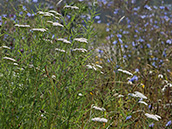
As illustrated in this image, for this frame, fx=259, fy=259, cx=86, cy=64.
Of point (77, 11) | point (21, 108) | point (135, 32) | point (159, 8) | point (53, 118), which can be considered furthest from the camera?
point (159, 8)

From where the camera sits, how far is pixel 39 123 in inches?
70.6

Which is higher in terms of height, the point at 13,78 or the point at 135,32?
the point at 13,78

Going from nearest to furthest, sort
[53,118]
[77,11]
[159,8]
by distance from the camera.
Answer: [53,118] → [77,11] → [159,8]

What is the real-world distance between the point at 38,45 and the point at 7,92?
1.17 feet

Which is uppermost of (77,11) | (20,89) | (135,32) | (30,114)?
(77,11)

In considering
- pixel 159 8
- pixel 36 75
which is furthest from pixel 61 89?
pixel 159 8

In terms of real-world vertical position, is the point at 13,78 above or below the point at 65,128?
above

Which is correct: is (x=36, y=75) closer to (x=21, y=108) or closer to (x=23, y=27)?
(x=21, y=108)

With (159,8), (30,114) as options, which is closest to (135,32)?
(159,8)

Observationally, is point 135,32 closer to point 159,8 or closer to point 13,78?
point 159,8

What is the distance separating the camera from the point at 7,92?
1640 millimetres

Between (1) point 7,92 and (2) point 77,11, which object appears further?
(2) point 77,11

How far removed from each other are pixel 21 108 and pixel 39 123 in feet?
0.85

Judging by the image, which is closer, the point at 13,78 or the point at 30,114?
the point at 30,114
